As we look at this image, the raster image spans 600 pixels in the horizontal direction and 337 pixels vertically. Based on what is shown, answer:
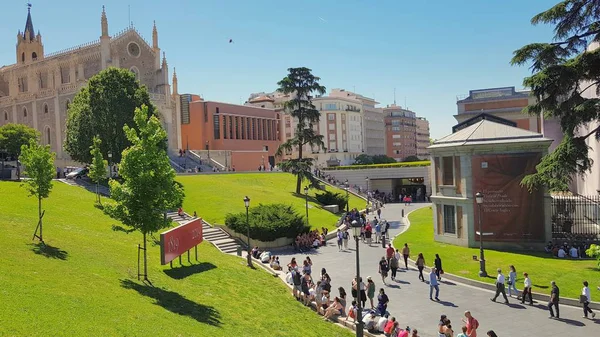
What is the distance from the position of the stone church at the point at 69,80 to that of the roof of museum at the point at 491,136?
148ft

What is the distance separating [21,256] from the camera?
15.9m

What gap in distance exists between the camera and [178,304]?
50.2 ft

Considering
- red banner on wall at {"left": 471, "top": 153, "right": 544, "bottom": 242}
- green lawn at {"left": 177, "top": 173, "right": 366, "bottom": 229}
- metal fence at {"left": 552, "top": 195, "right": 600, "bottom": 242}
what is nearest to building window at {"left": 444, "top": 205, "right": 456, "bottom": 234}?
red banner on wall at {"left": 471, "top": 153, "right": 544, "bottom": 242}

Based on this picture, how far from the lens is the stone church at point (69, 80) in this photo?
62.6 meters

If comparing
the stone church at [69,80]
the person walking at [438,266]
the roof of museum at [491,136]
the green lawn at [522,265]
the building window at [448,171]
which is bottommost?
the green lawn at [522,265]

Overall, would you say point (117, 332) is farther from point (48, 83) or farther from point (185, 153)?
point (48, 83)

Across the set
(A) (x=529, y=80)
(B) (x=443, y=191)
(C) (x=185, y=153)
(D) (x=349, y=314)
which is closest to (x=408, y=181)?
(C) (x=185, y=153)

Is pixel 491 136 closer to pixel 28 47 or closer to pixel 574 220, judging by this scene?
pixel 574 220

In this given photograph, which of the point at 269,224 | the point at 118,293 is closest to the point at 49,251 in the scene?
the point at 118,293

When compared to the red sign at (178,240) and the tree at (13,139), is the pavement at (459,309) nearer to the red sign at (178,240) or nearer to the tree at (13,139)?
the red sign at (178,240)

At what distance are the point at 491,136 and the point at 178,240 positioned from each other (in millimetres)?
17629

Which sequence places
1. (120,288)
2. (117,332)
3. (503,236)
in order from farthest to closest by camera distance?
(503,236) < (120,288) < (117,332)

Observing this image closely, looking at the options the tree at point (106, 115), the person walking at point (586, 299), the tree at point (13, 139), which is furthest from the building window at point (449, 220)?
the tree at point (13, 139)

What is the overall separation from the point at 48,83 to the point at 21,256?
5917 cm
